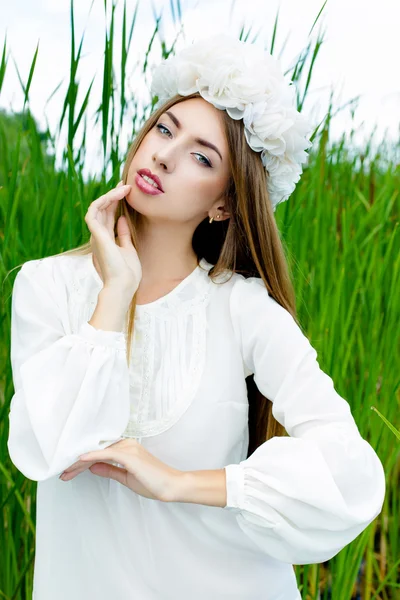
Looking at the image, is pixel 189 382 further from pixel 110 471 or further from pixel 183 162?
pixel 183 162

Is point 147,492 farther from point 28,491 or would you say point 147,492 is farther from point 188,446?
point 28,491

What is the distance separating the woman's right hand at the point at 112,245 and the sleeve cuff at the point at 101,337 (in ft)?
0.24

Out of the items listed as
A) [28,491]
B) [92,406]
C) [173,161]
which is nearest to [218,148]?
[173,161]

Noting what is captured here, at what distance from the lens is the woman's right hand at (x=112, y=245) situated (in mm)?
1050

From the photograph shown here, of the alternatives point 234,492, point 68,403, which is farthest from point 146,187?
point 234,492

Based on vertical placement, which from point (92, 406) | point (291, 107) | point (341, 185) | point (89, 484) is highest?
point (291, 107)

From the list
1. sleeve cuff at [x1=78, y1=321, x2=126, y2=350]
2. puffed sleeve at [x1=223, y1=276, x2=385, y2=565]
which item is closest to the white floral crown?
puffed sleeve at [x1=223, y1=276, x2=385, y2=565]

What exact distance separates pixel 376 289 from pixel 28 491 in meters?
0.83

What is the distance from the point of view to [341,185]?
222cm

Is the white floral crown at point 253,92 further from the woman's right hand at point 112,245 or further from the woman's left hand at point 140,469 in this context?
the woman's left hand at point 140,469

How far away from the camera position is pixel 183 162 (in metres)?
1.11

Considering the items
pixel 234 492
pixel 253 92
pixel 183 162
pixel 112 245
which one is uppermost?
pixel 253 92

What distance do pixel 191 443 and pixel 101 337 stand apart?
0.22 metres

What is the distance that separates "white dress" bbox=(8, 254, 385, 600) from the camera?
995 millimetres
